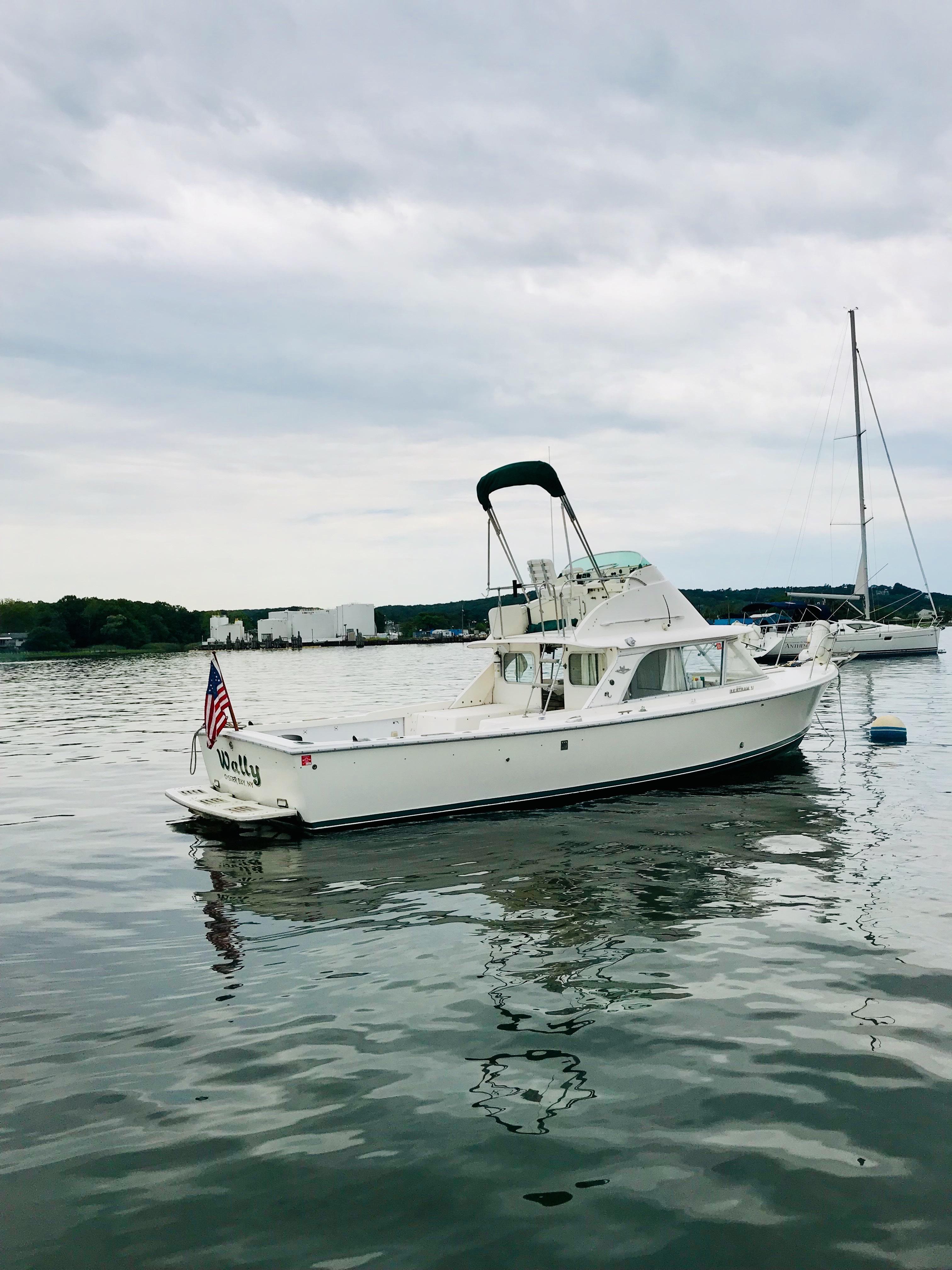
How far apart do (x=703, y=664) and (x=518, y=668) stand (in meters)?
3.31

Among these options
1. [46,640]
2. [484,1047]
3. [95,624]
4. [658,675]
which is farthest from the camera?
[95,624]

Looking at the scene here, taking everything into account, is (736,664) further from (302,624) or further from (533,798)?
(302,624)

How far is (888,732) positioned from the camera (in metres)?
19.0

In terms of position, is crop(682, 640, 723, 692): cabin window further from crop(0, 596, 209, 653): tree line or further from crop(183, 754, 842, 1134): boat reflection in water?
crop(0, 596, 209, 653): tree line

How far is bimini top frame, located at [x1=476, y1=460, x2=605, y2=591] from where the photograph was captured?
14.9 m

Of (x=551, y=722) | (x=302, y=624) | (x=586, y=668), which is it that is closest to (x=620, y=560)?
(x=586, y=668)

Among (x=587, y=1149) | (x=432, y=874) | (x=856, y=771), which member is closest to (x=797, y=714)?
(x=856, y=771)

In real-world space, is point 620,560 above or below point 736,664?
above

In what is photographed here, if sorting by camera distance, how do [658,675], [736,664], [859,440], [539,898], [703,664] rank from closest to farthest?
1. [539,898]
2. [658,675]
3. [703,664]
4. [736,664]
5. [859,440]

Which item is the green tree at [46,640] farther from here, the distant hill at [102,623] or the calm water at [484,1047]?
the calm water at [484,1047]

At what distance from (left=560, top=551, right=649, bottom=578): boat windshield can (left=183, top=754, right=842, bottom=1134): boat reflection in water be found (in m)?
4.06

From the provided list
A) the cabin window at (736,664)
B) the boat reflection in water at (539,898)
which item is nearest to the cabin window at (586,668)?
Answer: the boat reflection in water at (539,898)

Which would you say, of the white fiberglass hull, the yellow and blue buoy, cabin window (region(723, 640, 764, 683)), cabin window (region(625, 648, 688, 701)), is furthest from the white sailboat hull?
cabin window (region(625, 648, 688, 701))

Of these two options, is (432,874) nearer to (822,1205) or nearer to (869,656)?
(822,1205)
